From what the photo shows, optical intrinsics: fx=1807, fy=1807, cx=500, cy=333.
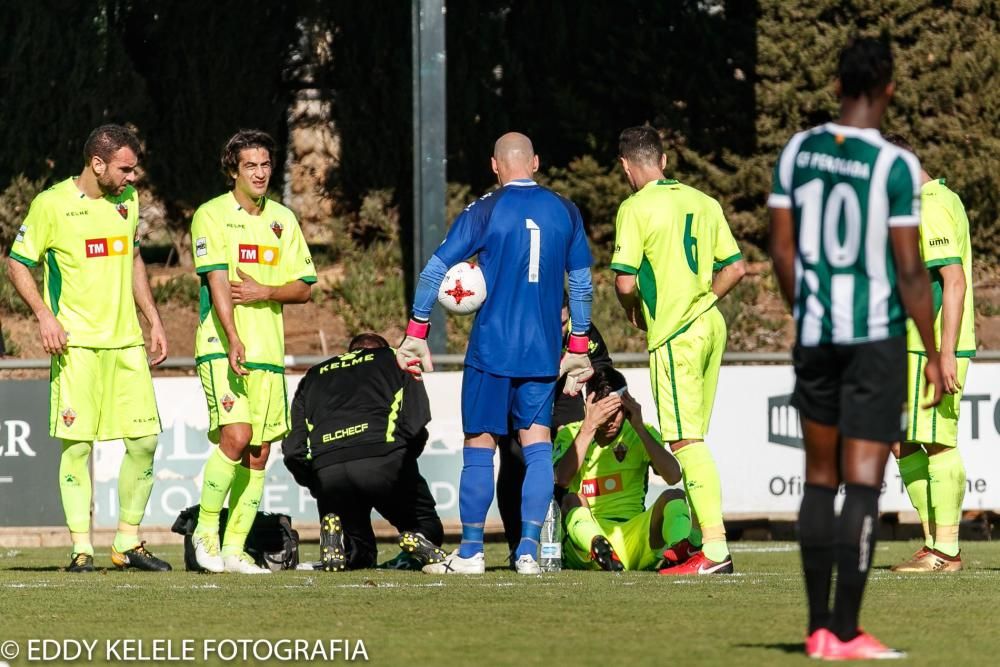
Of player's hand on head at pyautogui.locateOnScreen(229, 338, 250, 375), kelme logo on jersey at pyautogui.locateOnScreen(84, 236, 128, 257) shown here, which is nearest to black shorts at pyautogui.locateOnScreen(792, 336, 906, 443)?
player's hand on head at pyautogui.locateOnScreen(229, 338, 250, 375)

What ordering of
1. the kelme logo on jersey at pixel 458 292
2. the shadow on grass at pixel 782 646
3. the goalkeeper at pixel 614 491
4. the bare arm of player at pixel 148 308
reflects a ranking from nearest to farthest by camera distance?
the shadow on grass at pixel 782 646
the kelme logo on jersey at pixel 458 292
the goalkeeper at pixel 614 491
the bare arm of player at pixel 148 308

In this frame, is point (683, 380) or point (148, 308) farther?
point (148, 308)

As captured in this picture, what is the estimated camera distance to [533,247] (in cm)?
867

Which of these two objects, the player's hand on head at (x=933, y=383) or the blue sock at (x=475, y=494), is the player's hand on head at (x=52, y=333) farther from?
the player's hand on head at (x=933, y=383)

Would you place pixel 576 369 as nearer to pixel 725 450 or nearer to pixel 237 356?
pixel 237 356

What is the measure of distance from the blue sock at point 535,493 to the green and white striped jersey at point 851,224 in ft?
10.7

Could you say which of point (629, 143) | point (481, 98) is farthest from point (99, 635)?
point (481, 98)

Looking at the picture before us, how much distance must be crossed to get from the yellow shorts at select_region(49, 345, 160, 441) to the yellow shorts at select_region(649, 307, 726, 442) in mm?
2660

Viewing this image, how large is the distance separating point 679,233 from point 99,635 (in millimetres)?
3908

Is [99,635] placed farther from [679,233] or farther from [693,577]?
[679,233]

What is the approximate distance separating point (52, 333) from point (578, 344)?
8.61 ft

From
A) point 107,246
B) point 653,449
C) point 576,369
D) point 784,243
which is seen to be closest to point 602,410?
point 653,449

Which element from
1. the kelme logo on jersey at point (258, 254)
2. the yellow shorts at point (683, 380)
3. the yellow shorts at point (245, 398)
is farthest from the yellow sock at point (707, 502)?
the kelme logo on jersey at point (258, 254)

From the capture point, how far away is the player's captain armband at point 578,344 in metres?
8.88
